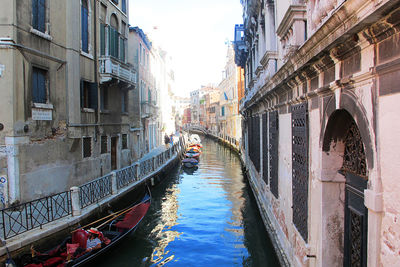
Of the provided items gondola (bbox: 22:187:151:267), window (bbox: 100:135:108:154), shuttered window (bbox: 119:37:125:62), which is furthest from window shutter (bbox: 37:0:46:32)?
gondola (bbox: 22:187:151:267)

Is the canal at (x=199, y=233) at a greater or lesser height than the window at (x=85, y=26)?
lesser

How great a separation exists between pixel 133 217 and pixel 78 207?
166 cm

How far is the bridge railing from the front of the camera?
20.7 ft

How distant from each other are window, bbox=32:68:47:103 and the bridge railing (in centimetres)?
268

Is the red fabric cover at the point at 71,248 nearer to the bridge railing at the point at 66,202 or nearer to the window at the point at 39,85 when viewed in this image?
the bridge railing at the point at 66,202

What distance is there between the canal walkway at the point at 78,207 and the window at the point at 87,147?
127 cm

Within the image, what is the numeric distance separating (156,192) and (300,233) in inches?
408

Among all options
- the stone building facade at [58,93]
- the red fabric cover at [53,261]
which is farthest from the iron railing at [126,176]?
the red fabric cover at [53,261]

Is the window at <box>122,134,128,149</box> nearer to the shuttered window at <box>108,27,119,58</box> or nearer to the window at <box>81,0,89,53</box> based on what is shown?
A: the shuttered window at <box>108,27,119,58</box>

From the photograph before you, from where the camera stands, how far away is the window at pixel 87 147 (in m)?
10.9

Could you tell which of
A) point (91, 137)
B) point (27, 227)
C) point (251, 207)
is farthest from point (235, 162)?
point (27, 227)

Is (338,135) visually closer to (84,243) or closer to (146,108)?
(84,243)

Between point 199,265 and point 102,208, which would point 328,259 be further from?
point 102,208

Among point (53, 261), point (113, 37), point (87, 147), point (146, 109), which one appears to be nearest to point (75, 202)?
point (53, 261)
